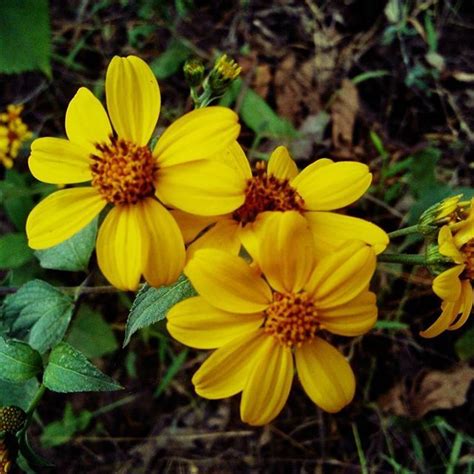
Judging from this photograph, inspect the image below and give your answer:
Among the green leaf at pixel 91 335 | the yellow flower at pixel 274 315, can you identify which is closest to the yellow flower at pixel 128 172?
the yellow flower at pixel 274 315

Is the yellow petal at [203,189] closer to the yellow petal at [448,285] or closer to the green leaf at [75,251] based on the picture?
the yellow petal at [448,285]

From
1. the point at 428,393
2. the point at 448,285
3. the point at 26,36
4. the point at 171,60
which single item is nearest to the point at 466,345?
the point at 428,393

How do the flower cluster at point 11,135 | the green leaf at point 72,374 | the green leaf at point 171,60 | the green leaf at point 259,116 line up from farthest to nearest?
1. the green leaf at point 171,60
2. the green leaf at point 259,116
3. the flower cluster at point 11,135
4. the green leaf at point 72,374

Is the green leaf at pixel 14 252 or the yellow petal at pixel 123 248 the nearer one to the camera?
the yellow petal at pixel 123 248

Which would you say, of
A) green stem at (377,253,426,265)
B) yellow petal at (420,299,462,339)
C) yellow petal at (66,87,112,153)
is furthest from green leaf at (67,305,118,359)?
yellow petal at (420,299,462,339)

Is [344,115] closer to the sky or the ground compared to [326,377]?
closer to the ground

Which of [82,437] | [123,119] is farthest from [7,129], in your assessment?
[123,119]

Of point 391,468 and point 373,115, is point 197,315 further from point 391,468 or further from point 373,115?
point 373,115

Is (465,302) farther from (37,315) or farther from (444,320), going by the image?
(37,315)
